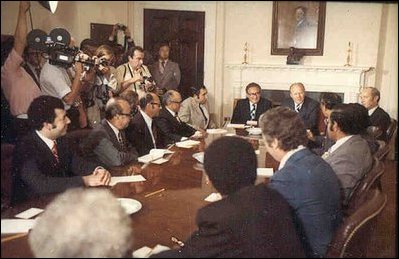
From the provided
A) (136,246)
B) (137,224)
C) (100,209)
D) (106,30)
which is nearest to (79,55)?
(137,224)

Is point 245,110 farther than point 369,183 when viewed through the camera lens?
Yes

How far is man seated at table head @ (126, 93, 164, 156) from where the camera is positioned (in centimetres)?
261

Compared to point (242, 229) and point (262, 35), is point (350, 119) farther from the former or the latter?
point (262, 35)

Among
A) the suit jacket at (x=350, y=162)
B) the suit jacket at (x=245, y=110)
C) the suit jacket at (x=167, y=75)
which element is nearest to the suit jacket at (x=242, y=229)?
the suit jacket at (x=350, y=162)

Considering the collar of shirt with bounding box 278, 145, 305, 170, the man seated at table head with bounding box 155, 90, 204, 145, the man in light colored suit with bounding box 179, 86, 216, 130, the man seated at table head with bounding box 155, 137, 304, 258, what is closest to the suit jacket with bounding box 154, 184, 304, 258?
the man seated at table head with bounding box 155, 137, 304, 258

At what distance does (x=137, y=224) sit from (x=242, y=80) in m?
3.93

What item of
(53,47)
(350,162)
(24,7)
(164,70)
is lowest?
(350,162)

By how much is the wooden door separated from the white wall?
7 centimetres

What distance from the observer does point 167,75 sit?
14.5 ft

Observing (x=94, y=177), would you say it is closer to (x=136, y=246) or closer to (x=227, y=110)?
(x=136, y=246)

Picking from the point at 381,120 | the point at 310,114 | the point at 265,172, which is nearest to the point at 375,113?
the point at 381,120

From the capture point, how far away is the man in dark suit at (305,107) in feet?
10.7

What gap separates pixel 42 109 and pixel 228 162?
72 cm

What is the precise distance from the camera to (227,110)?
5.13 meters
